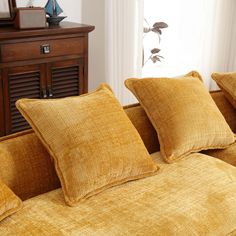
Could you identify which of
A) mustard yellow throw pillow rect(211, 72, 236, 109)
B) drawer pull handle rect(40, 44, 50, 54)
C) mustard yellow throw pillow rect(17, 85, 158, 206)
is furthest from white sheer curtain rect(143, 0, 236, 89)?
mustard yellow throw pillow rect(17, 85, 158, 206)

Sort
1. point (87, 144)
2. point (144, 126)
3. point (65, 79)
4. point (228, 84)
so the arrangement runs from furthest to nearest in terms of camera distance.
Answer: point (65, 79), point (228, 84), point (144, 126), point (87, 144)

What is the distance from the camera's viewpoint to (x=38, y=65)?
8.84ft

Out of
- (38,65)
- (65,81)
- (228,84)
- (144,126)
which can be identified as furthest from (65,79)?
(228,84)

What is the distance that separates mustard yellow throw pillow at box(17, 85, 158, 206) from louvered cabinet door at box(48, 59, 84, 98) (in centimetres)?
99

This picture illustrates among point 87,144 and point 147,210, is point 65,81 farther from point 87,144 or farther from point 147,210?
point 147,210

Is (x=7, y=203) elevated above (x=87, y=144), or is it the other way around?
(x=87, y=144)

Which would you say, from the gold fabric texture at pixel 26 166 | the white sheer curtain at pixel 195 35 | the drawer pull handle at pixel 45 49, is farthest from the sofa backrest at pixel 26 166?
the white sheer curtain at pixel 195 35

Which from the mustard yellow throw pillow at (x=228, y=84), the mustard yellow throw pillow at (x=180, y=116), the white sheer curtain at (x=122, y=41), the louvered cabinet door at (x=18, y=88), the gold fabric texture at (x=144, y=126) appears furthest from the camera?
the white sheer curtain at (x=122, y=41)

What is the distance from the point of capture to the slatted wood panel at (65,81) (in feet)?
9.24

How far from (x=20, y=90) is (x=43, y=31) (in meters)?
0.38

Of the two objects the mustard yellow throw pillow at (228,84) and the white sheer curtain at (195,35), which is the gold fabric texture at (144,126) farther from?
the white sheer curtain at (195,35)

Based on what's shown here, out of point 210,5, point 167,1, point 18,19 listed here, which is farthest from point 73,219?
point 210,5

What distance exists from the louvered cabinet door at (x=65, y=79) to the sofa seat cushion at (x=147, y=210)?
1188 millimetres

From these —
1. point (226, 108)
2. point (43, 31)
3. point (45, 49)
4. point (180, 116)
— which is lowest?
point (226, 108)
